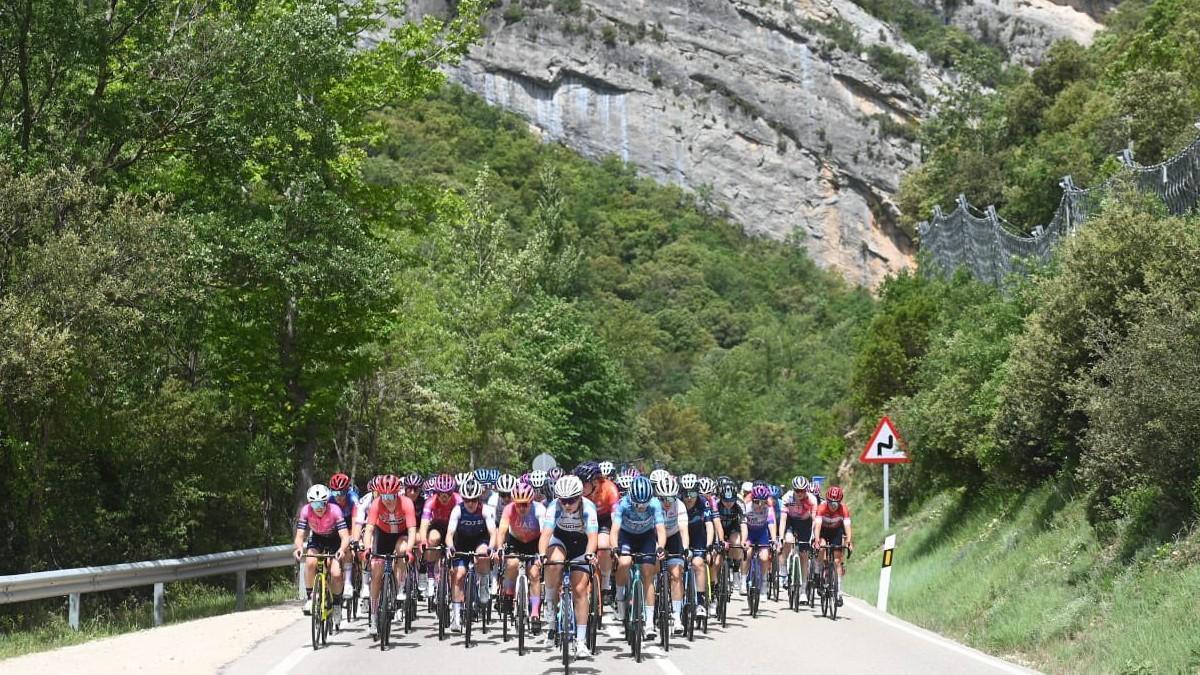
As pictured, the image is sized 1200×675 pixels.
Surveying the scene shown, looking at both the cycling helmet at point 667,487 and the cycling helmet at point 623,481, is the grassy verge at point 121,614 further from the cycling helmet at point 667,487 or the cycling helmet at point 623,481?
the cycling helmet at point 667,487

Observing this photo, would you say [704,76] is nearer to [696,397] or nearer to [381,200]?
[696,397]

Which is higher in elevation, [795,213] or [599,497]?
[795,213]

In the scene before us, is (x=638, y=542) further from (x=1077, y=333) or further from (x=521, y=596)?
(x=1077, y=333)

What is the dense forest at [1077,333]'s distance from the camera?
14.5 meters

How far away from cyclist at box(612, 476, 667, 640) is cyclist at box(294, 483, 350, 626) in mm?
3256

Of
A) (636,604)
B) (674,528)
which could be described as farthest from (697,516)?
(636,604)

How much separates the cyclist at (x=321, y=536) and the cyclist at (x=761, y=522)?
7029mm

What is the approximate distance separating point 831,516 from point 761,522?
1.47m

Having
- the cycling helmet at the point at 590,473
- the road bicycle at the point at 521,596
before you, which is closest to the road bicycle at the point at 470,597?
the road bicycle at the point at 521,596

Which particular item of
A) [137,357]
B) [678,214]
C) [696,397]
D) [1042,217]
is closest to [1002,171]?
[1042,217]

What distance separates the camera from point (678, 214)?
132 meters

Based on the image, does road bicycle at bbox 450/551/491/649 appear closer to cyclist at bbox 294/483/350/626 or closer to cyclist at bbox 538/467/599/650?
cyclist at bbox 294/483/350/626

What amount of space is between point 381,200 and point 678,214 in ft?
353

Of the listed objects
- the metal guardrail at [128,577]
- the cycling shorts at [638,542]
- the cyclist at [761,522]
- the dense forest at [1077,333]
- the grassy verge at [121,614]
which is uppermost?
the dense forest at [1077,333]
